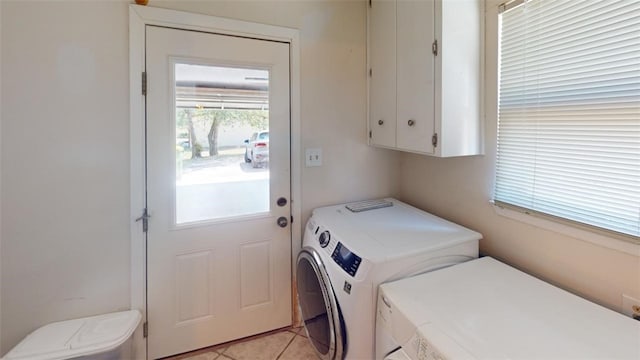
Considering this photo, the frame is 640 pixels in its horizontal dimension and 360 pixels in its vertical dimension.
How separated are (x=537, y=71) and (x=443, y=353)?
125 cm

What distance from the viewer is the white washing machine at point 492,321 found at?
2.92 ft

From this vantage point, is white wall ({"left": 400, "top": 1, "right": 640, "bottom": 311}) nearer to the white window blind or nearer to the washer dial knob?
the white window blind

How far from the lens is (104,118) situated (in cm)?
157

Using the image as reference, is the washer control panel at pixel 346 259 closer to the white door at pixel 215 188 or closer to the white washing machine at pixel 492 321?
the white washing machine at pixel 492 321

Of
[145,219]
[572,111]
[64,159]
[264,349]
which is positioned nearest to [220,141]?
[145,219]

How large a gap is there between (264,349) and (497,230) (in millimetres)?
1534

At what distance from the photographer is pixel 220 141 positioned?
1.80 m

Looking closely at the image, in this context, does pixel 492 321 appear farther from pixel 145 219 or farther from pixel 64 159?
pixel 64 159

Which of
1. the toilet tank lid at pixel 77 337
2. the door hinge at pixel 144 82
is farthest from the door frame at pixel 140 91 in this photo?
the toilet tank lid at pixel 77 337

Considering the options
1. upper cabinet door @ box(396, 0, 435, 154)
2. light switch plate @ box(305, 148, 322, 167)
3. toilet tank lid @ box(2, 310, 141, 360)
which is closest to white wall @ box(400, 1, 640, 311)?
upper cabinet door @ box(396, 0, 435, 154)

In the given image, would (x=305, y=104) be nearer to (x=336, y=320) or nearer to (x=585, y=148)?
(x=336, y=320)

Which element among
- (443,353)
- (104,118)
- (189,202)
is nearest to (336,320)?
(443,353)

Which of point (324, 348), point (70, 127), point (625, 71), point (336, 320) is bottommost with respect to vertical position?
point (324, 348)

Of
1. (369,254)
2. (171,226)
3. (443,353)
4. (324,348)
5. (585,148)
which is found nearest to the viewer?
(443,353)
